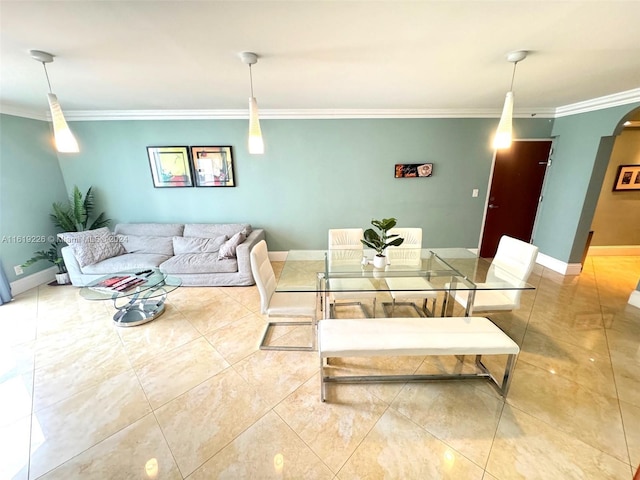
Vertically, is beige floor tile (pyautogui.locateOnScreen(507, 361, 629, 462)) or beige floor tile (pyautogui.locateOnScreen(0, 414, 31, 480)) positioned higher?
beige floor tile (pyautogui.locateOnScreen(507, 361, 629, 462))

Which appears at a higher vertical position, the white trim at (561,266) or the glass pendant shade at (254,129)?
the glass pendant shade at (254,129)

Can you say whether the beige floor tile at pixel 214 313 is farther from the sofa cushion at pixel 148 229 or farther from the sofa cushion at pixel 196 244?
the sofa cushion at pixel 148 229

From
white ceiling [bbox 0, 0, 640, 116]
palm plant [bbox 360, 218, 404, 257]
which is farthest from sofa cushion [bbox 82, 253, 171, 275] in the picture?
palm plant [bbox 360, 218, 404, 257]

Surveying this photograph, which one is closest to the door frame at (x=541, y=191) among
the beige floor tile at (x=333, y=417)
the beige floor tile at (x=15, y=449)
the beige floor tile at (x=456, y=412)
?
the beige floor tile at (x=456, y=412)

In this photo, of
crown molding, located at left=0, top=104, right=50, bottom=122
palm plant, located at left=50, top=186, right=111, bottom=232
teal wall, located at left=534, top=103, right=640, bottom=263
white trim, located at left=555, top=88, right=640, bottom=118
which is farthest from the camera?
palm plant, located at left=50, top=186, right=111, bottom=232

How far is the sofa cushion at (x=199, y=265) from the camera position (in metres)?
3.18

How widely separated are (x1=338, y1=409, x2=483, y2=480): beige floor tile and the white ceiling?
2.37 metres

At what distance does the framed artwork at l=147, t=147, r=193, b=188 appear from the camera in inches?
144

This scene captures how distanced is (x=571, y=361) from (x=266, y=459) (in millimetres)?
2388

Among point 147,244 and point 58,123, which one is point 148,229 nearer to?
point 147,244

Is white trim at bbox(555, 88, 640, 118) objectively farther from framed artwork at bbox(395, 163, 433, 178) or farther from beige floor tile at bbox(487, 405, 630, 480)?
beige floor tile at bbox(487, 405, 630, 480)

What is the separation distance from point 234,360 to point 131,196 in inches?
131

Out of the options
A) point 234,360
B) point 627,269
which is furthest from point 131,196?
point 627,269

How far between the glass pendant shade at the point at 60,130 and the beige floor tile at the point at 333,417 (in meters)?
2.38
